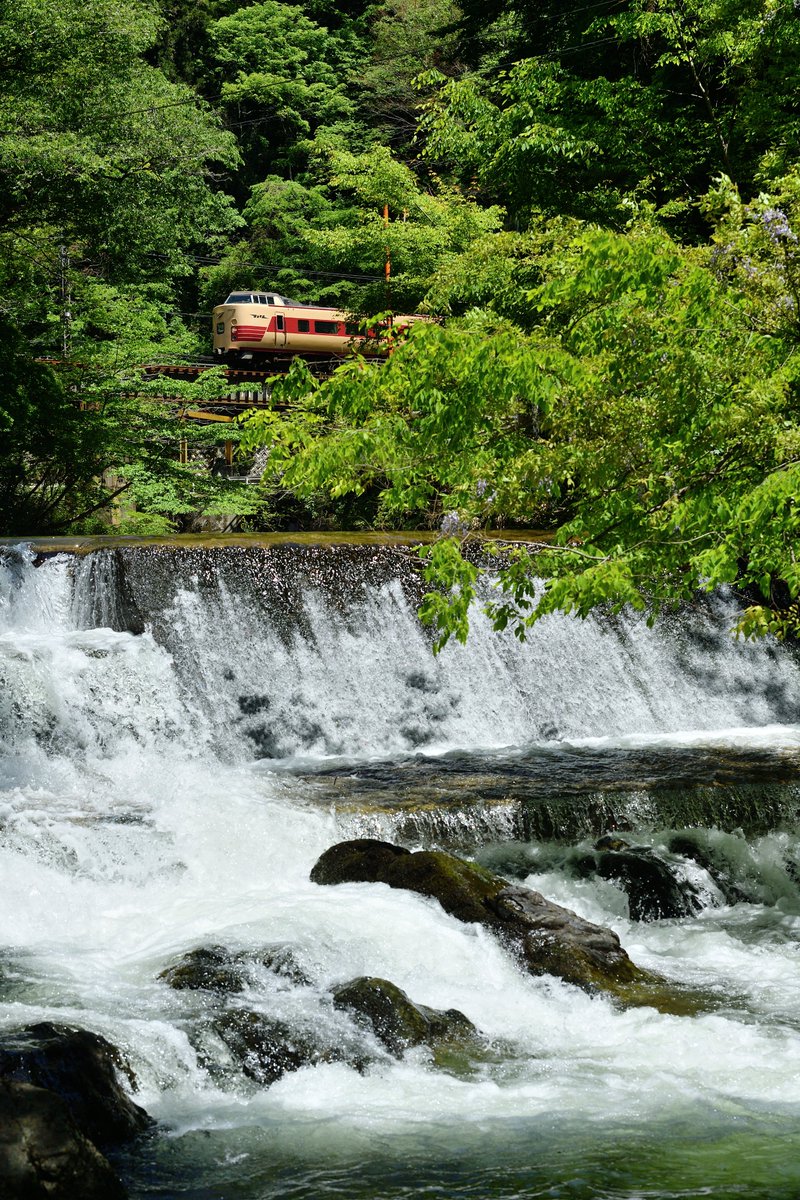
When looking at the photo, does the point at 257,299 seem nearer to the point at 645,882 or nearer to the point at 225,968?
the point at 645,882

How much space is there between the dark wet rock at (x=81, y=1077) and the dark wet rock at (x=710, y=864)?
5.74 meters

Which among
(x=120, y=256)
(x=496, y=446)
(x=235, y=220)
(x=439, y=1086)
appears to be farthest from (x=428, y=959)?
(x=235, y=220)

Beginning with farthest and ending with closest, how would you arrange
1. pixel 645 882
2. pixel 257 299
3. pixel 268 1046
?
pixel 257 299
pixel 645 882
pixel 268 1046

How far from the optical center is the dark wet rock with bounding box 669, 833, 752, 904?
32.5ft

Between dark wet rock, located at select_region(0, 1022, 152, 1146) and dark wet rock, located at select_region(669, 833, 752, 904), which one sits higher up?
dark wet rock, located at select_region(0, 1022, 152, 1146)

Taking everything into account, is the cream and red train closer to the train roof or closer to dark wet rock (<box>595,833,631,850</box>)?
the train roof

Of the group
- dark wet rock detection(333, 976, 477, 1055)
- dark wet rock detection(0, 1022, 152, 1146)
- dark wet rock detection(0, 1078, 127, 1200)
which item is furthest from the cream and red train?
dark wet rock detection(0, 1078, 127, 1200)

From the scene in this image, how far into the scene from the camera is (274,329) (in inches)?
1223

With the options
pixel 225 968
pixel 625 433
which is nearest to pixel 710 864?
pixel 625 433

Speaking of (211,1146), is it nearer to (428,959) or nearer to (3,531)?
(428,959)

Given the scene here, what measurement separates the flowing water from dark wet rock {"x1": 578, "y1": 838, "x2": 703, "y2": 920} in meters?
0.11

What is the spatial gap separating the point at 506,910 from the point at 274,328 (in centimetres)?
2483

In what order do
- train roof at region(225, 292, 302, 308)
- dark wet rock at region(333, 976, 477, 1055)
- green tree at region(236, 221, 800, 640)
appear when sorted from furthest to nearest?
1. train roof at region(225, 292, 302, 308)
2. green tree at region(236, 221, 800, 640)
3. dark wet rock at region(333, 976, 477, 1055)

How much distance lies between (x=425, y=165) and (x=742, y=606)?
23.7 metres
